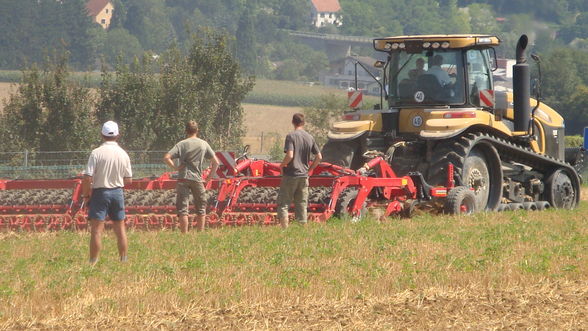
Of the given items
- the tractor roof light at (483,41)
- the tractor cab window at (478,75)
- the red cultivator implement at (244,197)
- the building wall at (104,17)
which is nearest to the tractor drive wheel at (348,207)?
the red cultivator implement at (244,197)

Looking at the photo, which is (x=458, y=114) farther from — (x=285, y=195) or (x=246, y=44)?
(x=246, y=44)

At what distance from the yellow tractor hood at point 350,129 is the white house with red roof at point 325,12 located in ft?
480

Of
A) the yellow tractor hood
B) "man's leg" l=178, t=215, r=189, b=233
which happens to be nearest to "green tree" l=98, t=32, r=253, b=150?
the yellow tractor hood

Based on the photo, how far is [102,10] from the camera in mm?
143750

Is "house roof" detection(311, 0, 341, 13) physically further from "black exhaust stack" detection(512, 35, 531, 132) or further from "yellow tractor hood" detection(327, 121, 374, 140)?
"yellow tractor hood" detection(327, 121, 374, 140)

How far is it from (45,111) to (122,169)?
23021mm

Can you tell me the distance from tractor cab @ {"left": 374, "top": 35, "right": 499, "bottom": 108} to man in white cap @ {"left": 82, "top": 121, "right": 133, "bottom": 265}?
6.81 metres

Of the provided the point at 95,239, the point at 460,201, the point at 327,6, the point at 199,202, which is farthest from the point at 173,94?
the point at 327,6

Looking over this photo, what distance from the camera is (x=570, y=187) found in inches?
733

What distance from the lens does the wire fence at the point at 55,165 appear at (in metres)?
25.6

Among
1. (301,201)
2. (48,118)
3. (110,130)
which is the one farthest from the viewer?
(48,118)

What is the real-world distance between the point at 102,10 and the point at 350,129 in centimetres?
13141

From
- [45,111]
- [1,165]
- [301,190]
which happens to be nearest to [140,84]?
[45,111]

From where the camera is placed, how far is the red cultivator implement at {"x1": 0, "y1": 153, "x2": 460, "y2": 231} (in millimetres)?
14602
